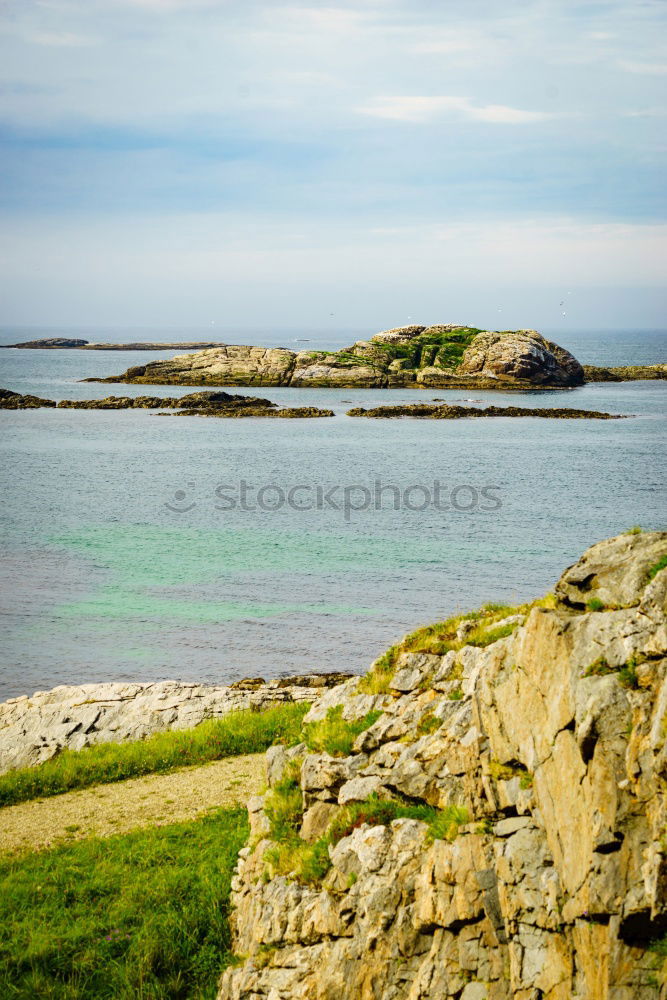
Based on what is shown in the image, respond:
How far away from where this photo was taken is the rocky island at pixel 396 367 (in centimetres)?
13600

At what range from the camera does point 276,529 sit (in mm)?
49406

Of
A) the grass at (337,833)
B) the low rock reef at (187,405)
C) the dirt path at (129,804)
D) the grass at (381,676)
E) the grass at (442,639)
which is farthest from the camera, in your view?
the low rock reef at (187,405)

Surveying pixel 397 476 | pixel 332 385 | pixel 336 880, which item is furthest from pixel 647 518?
pixel 332 385

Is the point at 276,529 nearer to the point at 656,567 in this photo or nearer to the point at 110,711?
the point at 110,711

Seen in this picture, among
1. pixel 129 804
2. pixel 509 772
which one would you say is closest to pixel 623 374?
pixel 129 804

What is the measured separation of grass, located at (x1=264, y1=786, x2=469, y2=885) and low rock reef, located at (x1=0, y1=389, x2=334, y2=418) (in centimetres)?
9385

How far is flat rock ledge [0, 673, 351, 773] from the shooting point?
21.9m

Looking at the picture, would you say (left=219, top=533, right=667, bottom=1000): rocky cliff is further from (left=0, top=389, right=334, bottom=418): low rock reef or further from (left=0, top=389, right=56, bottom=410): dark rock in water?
(left=0, top=389, right=56, bottom=410): dark rock in water

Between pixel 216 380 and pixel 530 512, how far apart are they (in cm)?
8954

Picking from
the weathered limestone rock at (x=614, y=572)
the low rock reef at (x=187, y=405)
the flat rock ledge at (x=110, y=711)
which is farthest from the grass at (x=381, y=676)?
the low rock reef at (x=187, y=405)

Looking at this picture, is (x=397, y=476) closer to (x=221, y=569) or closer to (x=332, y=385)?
(x=221, y=569)

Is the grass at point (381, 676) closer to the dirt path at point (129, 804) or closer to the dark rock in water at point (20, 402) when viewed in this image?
the dirt path at point (129, 804)

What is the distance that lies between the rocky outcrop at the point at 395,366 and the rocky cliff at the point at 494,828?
125m

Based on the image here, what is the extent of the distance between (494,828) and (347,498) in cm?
4976
